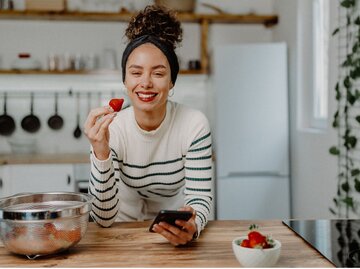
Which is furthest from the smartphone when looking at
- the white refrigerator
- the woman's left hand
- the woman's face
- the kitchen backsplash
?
the kitchen backsplash

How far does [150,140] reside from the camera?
1.75m

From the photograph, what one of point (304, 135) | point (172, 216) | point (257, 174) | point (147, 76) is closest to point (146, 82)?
point (147, 76)

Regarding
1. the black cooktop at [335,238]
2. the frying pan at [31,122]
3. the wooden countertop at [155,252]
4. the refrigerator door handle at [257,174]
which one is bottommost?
the refrigerator door handle at [257,174]

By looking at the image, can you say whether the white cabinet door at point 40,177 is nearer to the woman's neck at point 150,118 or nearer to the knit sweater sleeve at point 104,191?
Answer: the woman's neck at point 150,118

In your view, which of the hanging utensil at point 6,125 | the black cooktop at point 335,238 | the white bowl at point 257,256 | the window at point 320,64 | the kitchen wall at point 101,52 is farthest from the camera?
the hanging utensil at point 6,125

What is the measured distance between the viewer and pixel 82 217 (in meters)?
1.23

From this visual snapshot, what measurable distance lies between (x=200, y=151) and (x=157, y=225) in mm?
447

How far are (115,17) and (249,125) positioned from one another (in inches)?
57.1

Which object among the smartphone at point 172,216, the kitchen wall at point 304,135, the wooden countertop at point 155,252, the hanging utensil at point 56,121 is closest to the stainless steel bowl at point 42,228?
the wooden countertop at point 155,252

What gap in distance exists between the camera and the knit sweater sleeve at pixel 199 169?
5.32ft

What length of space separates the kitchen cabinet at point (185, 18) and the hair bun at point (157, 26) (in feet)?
7.56

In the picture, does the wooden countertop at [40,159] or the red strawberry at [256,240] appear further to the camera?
the wooden countertop at [40,159]

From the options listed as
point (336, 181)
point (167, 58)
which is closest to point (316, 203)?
point (336, 181)

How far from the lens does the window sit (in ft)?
11.1
